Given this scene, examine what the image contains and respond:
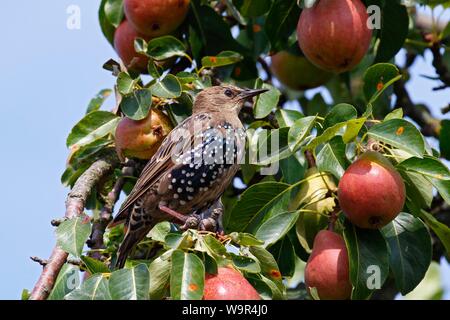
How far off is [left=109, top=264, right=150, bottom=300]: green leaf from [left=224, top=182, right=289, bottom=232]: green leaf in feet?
4.27

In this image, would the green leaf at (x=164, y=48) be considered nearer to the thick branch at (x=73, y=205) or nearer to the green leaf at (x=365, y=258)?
the thick branch at (x=73, y=205)

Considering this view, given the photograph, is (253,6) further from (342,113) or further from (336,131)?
(336,131)

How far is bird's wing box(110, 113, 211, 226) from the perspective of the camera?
18.9 ft

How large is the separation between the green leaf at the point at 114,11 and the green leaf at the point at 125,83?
1.01 meters

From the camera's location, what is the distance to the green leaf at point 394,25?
6301mm

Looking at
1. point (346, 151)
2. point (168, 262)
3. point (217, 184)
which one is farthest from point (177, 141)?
point (168, 262)

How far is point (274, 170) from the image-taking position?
603cm

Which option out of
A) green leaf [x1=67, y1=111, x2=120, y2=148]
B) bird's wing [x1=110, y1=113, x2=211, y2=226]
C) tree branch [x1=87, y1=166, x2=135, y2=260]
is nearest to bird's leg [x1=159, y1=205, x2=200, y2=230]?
bird's wing [x1=110, y1=113, x2=211, y2=226]

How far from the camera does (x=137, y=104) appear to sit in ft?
18.4

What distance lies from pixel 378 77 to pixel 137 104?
55.2 inches

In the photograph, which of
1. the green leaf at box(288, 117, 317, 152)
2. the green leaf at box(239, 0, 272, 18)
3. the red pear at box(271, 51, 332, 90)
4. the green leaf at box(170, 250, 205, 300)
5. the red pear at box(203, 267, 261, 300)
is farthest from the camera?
the red pear at box(271, 51, 332, 90)

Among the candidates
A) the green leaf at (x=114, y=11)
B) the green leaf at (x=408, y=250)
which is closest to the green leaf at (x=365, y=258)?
the green leaf at (x=408, y=250)

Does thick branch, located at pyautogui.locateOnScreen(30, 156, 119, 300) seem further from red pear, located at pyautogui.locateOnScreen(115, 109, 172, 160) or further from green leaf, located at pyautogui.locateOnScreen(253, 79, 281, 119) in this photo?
green leaf, located at pyautogui.locateOnScreen(253, 79, 281, 119)
